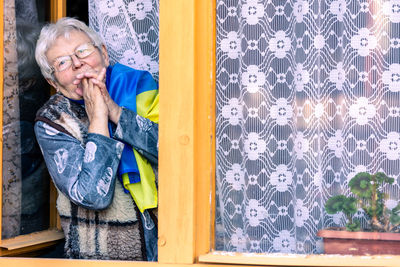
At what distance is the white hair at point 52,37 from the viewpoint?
2.97 m

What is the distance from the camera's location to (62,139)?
2805 mm

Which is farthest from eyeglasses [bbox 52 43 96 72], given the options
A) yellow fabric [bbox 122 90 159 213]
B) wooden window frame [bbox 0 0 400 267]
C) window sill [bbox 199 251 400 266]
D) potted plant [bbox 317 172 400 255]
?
potted plant [bbox 317 172 400 255]

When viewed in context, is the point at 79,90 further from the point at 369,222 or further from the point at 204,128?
the point at 369,222

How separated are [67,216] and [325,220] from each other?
111 cm

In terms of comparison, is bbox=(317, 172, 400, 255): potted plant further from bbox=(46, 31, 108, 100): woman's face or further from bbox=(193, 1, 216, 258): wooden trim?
bbox=(46, 31, 108, 100): woman's face

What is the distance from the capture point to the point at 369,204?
2402mm

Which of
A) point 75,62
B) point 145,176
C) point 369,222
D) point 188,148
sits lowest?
point 369,222

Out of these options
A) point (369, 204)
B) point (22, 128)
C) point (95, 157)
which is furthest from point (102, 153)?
point (369, 204)

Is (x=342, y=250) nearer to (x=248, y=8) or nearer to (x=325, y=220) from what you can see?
(x=325, y=220)

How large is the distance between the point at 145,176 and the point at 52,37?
2.55 feet

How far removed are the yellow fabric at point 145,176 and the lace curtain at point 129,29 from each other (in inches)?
5.4

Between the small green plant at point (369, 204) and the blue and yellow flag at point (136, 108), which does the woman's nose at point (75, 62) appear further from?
the small green plant at point (369, 204)

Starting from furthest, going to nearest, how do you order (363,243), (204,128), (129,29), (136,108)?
1. (129,29)
2. (136,108)
3. (204,128)
4. (363,243)

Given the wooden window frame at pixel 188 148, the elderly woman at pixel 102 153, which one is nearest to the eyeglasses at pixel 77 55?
the elderly woman at pixel 102 153
